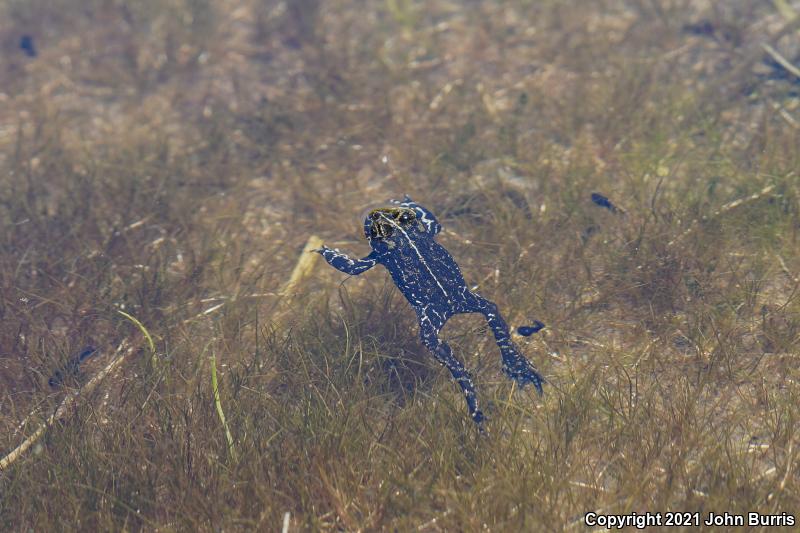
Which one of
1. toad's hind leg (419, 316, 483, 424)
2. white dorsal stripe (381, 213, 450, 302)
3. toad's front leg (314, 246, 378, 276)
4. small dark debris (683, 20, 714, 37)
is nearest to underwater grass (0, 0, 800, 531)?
small dark debris (683, 20, 714, 37)

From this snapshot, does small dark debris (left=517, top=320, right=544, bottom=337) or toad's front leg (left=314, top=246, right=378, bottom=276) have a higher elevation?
toad's front leg (left=314, top=246, right=378, bottom=276)

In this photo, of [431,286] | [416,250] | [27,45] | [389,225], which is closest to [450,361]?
[431,286]

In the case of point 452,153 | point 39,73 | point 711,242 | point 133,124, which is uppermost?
point 39,73

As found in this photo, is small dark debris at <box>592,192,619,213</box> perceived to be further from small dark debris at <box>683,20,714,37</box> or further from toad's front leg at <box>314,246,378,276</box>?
small dark debris at <box>683,20,714,37</box>

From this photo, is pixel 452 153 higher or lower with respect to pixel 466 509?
higher

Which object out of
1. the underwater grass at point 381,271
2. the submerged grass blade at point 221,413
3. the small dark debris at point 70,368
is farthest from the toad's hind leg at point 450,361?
the small dark debris at point 70,368

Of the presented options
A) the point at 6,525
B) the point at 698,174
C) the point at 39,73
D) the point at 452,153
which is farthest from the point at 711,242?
the point at 39,73

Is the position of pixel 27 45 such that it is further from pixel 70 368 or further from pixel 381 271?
pixel 381 271

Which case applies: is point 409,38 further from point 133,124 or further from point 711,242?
point 711,242
